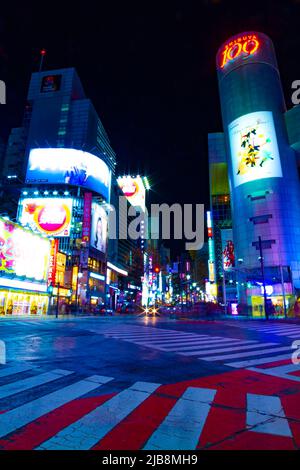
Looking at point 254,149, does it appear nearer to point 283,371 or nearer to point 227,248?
point 227,248

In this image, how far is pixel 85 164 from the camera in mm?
75500

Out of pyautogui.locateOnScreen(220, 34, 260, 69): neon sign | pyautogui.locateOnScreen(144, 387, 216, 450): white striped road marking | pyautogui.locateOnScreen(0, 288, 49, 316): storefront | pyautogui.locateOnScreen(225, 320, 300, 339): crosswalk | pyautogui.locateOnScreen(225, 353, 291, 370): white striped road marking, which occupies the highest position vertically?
pyautogui.locateOnScreen(220, 34, 260, 69): neon sign

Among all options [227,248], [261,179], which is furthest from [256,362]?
[227,248]

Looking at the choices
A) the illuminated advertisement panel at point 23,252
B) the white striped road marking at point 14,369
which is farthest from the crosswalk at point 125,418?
the illuminated advertisement panel at point 23,252

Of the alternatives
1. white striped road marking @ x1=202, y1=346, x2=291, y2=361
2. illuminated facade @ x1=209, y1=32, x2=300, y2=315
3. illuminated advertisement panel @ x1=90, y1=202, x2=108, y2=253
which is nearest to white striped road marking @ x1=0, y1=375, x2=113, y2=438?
white striped road marking @ x1=202, y1=346, x2=291, y2=361

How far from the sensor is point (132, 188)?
12925 cm

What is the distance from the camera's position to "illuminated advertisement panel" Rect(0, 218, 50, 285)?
123ft

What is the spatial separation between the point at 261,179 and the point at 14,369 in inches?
2338

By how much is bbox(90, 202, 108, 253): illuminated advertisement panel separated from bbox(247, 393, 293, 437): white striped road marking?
70451 mm

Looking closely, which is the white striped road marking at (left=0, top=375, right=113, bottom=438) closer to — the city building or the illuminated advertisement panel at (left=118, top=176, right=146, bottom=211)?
the city building

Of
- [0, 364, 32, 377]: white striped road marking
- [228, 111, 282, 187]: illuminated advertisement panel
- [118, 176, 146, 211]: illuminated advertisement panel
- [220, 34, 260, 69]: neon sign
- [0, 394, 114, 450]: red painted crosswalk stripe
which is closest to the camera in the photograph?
[0, 394, 114, 450]: red painted crosswalk stripe

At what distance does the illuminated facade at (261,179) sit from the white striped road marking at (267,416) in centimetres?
4998
